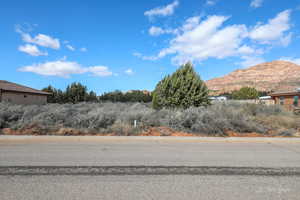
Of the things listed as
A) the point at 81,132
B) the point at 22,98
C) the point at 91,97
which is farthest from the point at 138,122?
the point at 91,97

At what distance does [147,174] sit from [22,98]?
88.4ft

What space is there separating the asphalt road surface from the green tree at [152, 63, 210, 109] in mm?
8220

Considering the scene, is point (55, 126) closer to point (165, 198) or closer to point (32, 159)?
point (32, 159)

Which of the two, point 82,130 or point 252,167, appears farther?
point 82,130

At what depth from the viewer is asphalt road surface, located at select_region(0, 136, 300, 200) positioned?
2996 millimetres

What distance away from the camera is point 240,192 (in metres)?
3.07

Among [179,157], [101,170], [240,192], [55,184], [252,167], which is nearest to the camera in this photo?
[240,192]

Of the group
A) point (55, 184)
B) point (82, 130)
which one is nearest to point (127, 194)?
point (55, 184)

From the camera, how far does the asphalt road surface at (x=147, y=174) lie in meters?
3.00

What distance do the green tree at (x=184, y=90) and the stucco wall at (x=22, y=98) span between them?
20.2m

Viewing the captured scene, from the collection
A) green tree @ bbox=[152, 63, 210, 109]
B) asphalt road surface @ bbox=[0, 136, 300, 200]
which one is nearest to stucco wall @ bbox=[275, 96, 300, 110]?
green tree @ bbox=[152, 63, 210, 109]

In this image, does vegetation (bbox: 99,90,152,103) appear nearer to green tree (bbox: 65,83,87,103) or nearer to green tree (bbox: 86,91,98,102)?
green tree (bbox: 86,91,98,102)

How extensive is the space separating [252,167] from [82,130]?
8242mm

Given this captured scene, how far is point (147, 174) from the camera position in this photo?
3.83 m
